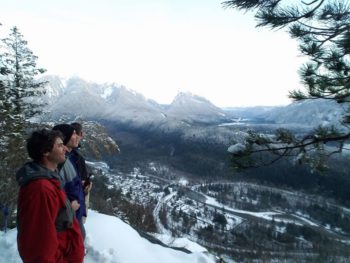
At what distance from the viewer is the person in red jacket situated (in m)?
2.05

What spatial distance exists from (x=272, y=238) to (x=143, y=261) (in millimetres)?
69580

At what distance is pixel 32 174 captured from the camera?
2150 mm

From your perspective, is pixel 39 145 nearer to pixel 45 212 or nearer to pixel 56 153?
pixel 56 153

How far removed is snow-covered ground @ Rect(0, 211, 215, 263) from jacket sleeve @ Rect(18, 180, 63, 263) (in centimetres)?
316

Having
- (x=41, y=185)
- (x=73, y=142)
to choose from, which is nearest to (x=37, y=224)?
(x=41, y=185)

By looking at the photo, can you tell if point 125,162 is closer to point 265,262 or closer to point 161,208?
point 161,208

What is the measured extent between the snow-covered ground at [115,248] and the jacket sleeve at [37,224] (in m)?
3.16

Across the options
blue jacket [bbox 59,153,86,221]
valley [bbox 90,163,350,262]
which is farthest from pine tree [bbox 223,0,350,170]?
valley [bbox 90,163,350,262]

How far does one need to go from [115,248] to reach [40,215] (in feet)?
11.2

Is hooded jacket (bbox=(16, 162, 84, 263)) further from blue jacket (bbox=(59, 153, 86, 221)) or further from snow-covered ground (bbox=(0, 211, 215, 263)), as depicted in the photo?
snow-covered ground (bbox=(0, 211, 215, 263))

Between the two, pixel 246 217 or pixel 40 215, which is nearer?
pixel 40 215

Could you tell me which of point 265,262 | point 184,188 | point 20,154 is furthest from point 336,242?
point 20,154

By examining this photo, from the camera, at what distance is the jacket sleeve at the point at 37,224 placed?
2.04 meters

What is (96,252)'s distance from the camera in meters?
5.11
